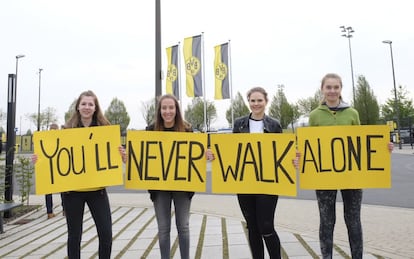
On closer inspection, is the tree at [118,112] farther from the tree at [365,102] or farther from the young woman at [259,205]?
the young woman at [259,205]

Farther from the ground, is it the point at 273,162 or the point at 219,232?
the point at 273,162

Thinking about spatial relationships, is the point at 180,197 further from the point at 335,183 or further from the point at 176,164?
the point at 335,183

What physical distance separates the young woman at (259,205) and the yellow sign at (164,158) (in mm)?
513

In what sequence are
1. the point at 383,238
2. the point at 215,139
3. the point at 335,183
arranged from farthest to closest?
the point at 383,238 → the point at 215,139 → the point at 335,183

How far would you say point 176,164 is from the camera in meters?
3.94

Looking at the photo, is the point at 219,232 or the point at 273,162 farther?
the point at 219,232

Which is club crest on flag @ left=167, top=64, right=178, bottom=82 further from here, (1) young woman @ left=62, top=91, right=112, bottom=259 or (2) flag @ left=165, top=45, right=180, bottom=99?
(1) young woman @ left=62, top=91, right=112, bottom=259

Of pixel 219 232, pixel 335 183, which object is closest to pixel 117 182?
pixel 335 183

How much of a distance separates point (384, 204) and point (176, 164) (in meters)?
6.88

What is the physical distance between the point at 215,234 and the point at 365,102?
147 feet

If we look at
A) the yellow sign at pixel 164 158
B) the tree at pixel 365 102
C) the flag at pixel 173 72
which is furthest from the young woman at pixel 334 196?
the tree at pixel 365 102

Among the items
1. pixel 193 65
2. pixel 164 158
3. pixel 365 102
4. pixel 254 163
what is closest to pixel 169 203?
pixel 164 158

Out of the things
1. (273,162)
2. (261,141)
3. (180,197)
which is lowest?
(180,197)

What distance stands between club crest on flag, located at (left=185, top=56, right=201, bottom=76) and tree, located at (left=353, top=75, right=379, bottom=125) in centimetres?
3370
